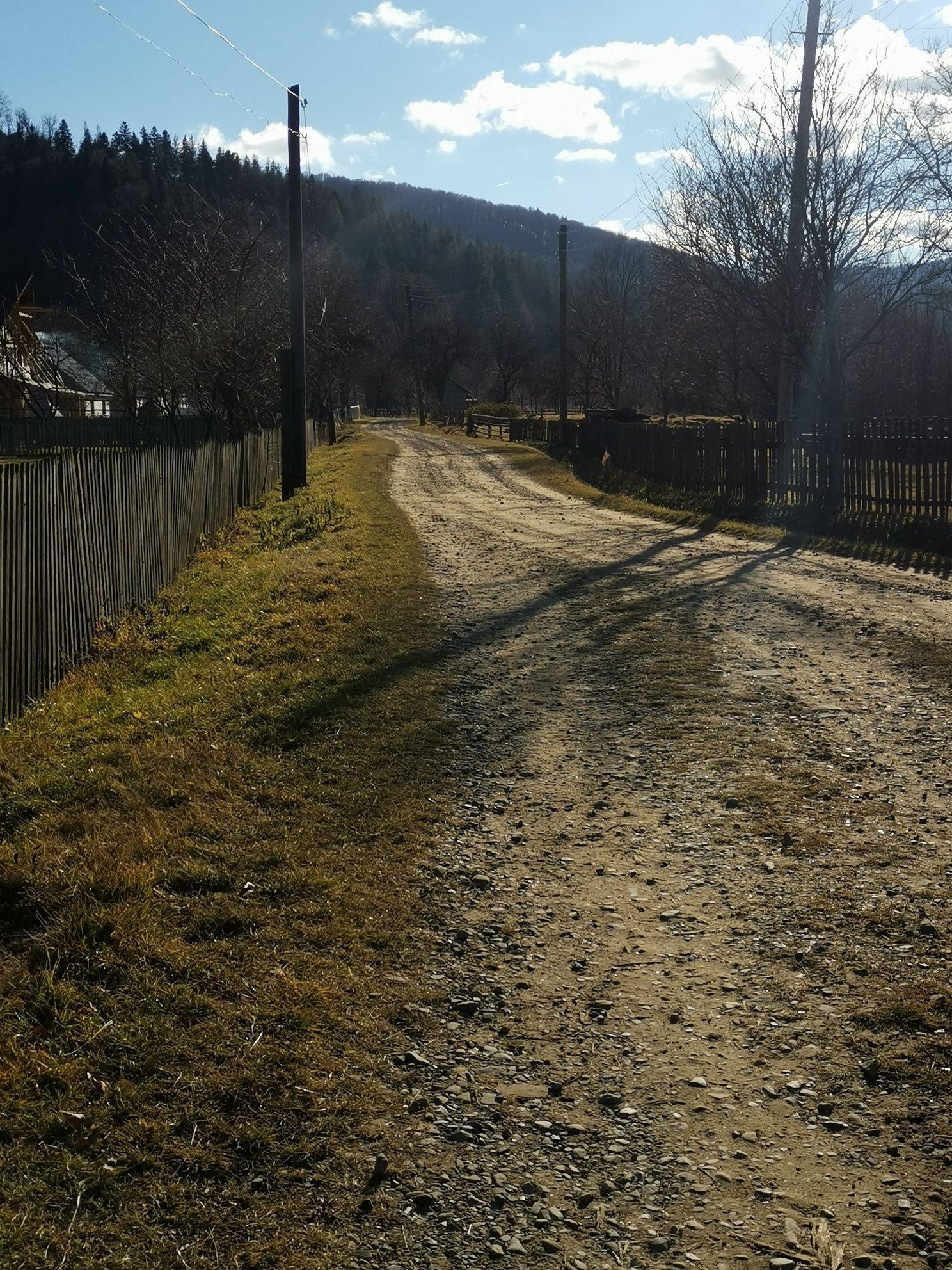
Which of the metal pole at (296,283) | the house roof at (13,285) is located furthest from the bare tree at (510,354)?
the metal pole at (296,283)

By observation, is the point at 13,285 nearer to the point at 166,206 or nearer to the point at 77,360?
the point at 77,360

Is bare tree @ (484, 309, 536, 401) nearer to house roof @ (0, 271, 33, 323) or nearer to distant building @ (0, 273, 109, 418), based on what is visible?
distant building @ (0, 273, 109, 418)

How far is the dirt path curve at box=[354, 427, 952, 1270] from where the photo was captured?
274cm

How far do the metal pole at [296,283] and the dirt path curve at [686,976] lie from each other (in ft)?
49.0

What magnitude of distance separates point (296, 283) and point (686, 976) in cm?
2051

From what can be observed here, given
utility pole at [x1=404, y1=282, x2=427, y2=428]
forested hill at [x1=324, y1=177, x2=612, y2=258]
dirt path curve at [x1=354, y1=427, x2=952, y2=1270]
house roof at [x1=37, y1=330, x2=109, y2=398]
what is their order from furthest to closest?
forested hill at [x1=324, y1=177, x2=612, y2=258]
utility pole at [x1=404, y1=282, x2=427, y2=428]
house roof at [x1=37, y1=330, x2=109, y2=398]
dirt path curve at [x1=354, y1=427, x2=952, y2=1270]

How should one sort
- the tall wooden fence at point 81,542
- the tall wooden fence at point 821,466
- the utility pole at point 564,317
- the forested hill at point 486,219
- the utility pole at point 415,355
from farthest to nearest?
1. the forested hill at point 486,219
2. the utility pole at point 415,355
3. the utility pole at point 564,317
4. the tall wooden fence at point 821,466
5. the tall wooden fence at point 81,542

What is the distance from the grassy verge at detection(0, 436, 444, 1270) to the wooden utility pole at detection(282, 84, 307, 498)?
14.6 metres

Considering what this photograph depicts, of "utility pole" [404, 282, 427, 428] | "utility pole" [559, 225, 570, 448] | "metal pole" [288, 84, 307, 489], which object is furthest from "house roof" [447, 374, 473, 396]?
"metal pole" [288, 84, 307, 489]

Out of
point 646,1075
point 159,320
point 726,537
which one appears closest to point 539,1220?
point 646,1075

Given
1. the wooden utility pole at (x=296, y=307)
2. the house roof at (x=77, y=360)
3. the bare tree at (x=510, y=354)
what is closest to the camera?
the wooden utility pole at (x=296, y=307)

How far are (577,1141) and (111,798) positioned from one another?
3340 mm

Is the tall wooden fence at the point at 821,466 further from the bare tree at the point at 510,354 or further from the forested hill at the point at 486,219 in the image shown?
the forested hill at the point at 486,219

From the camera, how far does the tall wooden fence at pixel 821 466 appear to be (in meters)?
15.7
